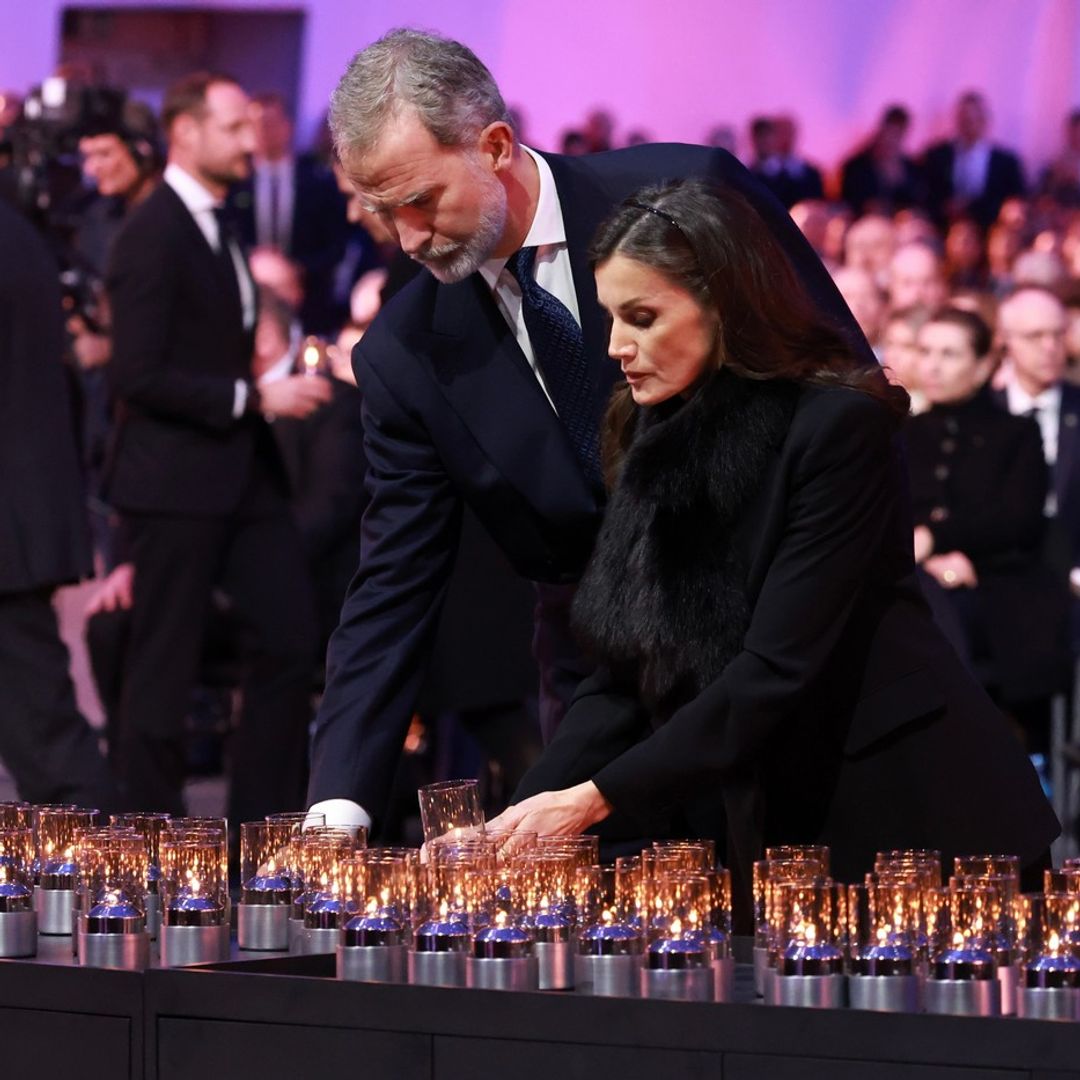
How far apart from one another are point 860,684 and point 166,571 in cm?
370

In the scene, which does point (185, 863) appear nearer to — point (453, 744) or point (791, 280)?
point (791, 280)

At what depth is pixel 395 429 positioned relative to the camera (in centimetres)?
327

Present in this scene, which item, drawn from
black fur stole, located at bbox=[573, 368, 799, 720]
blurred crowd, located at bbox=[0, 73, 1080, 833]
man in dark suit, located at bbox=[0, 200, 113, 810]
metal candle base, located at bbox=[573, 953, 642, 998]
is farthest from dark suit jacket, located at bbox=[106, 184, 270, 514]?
metal candle base, located at bbox=[573, 953, 642, 998]

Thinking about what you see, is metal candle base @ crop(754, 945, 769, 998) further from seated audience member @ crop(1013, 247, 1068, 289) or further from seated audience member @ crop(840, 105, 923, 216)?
seated audience member @ crop(840, 105, 923, 216)

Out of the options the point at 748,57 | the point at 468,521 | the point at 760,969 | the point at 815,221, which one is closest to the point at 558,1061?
the point at 760,969

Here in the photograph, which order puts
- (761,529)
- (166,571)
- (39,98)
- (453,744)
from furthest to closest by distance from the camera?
1. (39,98)
2. (453,744)
3. (166,571)
4. (761,529)

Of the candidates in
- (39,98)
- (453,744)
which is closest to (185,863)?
(453,744)

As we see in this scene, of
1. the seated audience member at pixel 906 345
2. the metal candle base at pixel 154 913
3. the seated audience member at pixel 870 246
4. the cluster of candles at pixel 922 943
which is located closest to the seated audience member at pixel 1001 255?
the seated audience member at pixel 870 246

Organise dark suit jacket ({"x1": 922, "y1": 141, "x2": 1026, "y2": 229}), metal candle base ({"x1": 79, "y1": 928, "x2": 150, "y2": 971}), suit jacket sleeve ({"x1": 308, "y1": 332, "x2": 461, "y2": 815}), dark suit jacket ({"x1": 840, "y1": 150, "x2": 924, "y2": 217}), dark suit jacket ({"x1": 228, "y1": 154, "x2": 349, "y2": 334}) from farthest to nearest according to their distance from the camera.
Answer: dark suit jacket ({"x1": 840, "y1": 150, "x2": 924, "y2": 217}) < dark suit jacket ({"x1": 922, "y1": 141, "x2": 1026, "y2": 229}) < dark suit jacket ({"x1": 228, "y1": 154, "x2": 349, "y2": 334}) < suit jacket sleeve ({"x1": 308, "y1": 332, "x2": 461, "y2": 815}) < metal candle base ({"x1": 79, "y1": 928, "x2": 150, "y2": 971})

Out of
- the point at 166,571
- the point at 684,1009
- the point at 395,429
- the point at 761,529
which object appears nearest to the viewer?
the point at 684,1009

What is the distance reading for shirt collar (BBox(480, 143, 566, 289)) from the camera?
3.24 m

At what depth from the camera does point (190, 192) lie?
20.9 ft

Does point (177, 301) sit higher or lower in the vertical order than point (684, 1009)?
higher

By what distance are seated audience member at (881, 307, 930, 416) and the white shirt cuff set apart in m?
4.71
